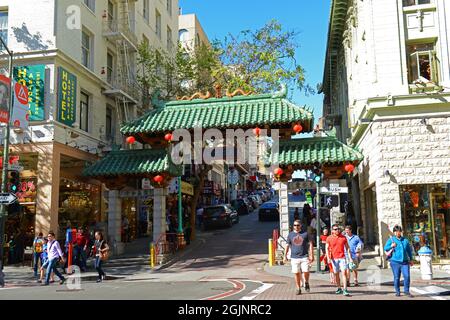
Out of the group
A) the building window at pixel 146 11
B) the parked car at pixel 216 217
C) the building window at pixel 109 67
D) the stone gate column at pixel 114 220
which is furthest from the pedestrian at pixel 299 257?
the building window at pixel 146 11

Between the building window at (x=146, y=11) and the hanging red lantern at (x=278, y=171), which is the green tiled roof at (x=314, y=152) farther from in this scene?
the building window at (x=146, y=11)

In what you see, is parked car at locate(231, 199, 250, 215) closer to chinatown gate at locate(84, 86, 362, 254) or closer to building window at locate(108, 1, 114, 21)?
building window at locate(108, 1, 114, 21)

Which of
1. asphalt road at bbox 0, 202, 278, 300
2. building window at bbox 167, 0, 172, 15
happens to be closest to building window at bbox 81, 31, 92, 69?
asphalt road at bbox 0, 202, 278, 300

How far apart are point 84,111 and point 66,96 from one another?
2.72 m

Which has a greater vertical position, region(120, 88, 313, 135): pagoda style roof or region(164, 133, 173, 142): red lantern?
region(120, 88, 313, 135): pagoda style roof

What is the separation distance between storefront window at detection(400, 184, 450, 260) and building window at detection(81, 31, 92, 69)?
17.4 m

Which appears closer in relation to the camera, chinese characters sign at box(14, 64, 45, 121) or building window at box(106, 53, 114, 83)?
chinese characters sign at box(14, 64, 45, 121)

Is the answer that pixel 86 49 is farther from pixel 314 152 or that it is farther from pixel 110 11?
pixel 314 152

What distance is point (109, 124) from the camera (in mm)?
28094

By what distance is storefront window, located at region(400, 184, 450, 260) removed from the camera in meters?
17.2

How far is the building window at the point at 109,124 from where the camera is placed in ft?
90.8

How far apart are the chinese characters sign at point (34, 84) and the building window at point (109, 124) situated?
6435mm

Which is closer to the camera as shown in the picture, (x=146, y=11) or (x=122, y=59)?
(x=122, y=59)

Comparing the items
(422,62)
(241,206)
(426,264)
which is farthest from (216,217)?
(426,264)
